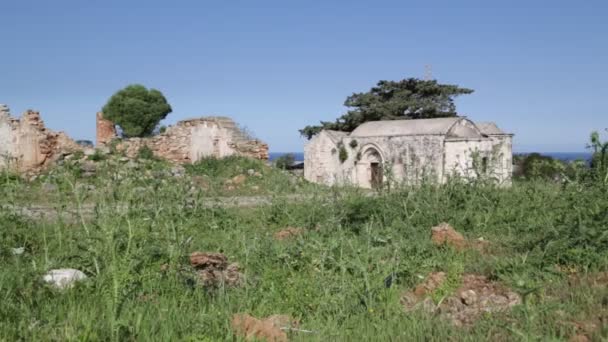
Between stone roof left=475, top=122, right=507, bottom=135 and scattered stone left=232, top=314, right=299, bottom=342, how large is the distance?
993 inches

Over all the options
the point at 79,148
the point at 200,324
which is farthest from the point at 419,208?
the point at 79,148

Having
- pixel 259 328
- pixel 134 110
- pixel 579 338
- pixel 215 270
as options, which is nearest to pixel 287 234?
pixel 215 270

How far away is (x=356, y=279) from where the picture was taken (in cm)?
444

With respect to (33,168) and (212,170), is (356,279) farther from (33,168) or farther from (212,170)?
(33,168)

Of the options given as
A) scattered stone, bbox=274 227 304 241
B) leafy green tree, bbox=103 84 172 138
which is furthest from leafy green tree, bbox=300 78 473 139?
scattered stone, bbox=274 227 304 241

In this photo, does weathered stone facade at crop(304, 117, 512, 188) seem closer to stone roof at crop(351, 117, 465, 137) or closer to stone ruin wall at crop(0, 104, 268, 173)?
stone roof at crop(351, 117, 465, 137)

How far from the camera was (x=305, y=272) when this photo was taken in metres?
4.99

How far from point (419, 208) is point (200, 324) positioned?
4790 millimetres

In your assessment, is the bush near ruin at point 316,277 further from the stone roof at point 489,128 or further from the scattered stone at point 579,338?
the stone roof at point 489,128

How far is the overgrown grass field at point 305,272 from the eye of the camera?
11.0 ft

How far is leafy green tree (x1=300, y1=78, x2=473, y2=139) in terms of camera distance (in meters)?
42.4

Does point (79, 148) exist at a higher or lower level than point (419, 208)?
higher

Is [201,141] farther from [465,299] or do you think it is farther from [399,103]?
[399,103]

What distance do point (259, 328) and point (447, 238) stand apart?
324 cm
